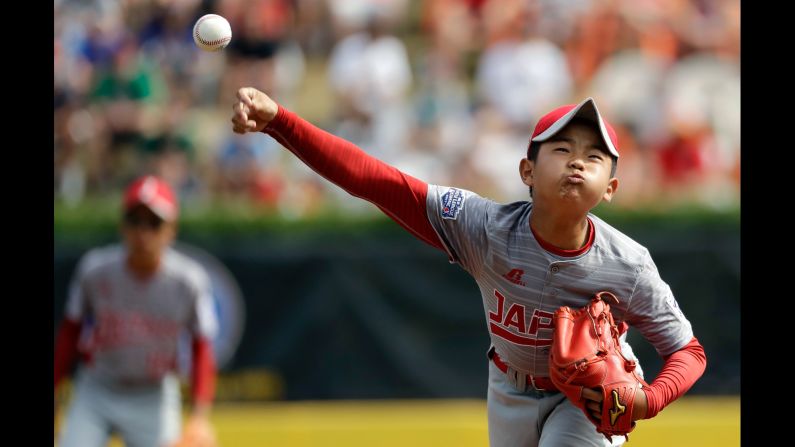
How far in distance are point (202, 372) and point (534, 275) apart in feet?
11.0

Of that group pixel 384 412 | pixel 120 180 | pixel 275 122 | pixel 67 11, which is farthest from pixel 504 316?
pixel 67 11

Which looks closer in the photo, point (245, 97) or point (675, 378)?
point (245, 97)

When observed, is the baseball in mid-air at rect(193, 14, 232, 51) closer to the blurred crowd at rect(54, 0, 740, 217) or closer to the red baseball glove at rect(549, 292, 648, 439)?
the red baseball glove at rect(549, 292, 648, 439)

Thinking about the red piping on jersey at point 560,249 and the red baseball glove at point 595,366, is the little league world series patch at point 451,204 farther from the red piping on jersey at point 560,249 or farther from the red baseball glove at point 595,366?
the red baseball glove at point 595,366

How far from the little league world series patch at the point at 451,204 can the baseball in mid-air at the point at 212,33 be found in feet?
3.65

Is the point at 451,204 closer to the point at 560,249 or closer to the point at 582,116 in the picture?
the point at 560,249

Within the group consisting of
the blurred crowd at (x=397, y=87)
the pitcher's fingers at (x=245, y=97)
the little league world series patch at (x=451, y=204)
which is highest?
the blurred crowd at (x=397, y=87)

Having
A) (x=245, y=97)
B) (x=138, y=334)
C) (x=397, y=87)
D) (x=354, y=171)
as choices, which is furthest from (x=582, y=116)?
(x=397, y=87)

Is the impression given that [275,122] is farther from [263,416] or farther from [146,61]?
[146,61]

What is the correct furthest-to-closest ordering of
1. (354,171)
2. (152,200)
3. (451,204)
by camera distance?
(152,200) < (451,204) < (354,171)

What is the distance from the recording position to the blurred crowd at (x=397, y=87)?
11677 mm

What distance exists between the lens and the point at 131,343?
7.50 metres

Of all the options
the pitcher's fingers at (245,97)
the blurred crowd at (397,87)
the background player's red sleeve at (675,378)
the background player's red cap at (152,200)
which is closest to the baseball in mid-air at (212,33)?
the pitcher's fingers at (245,97)
